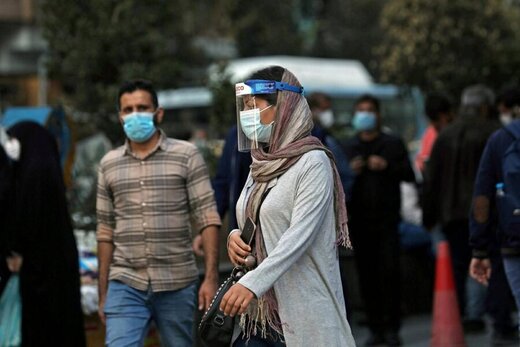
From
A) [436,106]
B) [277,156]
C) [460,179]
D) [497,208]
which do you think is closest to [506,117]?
[460,179]

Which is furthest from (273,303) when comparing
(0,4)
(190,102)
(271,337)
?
(0,4)

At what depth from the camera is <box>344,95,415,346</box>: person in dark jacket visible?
33.3ft

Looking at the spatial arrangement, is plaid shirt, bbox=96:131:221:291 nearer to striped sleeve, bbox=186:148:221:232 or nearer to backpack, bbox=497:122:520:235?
striped sleeve, bbox=186:148:221:232

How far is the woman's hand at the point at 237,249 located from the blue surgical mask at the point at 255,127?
1.32ft

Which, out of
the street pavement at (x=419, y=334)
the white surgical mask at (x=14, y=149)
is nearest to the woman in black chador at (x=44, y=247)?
the white surgical mask at (x=14, y=149)

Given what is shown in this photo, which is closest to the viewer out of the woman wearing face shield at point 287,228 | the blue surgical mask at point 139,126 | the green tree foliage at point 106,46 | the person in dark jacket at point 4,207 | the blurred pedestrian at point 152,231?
the woman wearing face shield at point 287,228

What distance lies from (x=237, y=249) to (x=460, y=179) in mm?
5392

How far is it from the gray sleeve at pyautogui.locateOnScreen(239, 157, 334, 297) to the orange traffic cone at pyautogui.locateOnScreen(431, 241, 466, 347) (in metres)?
4.45

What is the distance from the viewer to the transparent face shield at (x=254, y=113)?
204 inches

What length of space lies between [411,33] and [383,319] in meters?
11.5

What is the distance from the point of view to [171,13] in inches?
554

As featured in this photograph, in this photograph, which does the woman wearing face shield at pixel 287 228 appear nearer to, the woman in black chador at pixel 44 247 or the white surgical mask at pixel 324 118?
the woman in black chador at pixel 44 247

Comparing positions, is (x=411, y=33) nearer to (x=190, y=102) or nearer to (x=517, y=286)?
(x=190, y=102)

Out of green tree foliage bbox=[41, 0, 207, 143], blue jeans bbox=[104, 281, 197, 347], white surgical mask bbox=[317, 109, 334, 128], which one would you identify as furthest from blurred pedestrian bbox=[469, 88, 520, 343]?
green tree foliage bbox=[41, 0, 207, 143]
